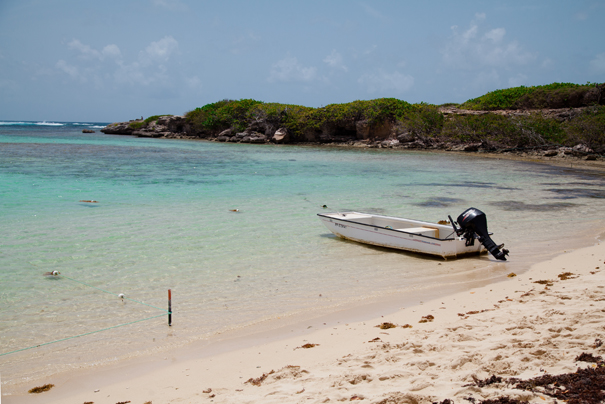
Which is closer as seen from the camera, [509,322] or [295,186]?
[509,322]

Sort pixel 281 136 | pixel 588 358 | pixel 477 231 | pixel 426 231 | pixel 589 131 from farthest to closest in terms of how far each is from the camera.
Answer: pixel 281 136, pixel 589 131, pixel 426 231, pixel 477 231, pixel 588 358

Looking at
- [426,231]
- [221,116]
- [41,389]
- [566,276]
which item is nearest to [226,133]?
[221,116]

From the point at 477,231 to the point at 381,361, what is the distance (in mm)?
5490

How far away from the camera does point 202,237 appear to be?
1038cm

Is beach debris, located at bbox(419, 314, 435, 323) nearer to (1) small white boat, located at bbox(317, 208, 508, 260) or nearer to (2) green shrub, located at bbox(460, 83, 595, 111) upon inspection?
(1) small white boat, located at bbox(317, 208, 508, 260)

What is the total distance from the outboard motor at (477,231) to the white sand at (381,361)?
251 centimetres

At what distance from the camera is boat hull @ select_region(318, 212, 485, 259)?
8.91 m

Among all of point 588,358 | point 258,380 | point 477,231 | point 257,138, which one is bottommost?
point 258,380

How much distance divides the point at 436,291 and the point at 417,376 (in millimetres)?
3609

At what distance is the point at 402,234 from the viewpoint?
9234 mm

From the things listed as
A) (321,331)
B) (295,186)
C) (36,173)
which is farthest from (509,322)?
(36,173)

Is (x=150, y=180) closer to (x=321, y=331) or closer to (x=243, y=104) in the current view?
(x=321, y=331)

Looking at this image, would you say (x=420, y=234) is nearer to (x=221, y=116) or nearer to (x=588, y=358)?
(x=588, y=358)

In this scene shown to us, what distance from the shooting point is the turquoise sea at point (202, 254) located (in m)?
5.75
